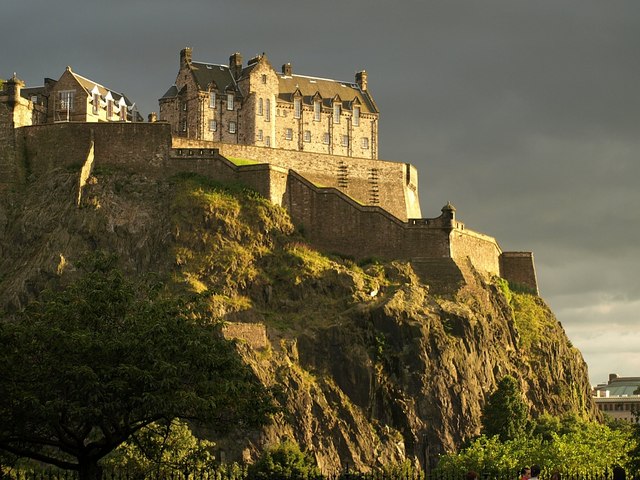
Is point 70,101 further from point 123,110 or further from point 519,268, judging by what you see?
point 519,268

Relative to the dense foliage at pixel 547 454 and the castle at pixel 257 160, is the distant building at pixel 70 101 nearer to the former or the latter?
the castle at pixel 257 160

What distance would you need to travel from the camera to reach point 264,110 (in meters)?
117

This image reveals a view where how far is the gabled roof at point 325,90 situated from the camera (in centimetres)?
12144

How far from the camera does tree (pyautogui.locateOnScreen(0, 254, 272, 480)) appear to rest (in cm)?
4200

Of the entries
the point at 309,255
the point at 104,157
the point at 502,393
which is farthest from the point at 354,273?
the point at 104,157

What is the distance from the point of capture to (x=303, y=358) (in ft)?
293

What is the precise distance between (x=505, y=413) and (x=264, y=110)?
137ft

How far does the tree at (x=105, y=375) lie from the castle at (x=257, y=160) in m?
52.2

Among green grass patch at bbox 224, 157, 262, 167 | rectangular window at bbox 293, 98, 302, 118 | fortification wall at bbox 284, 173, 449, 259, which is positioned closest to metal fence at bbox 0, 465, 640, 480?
fortification wall at bbox 284, 173, 449, 259

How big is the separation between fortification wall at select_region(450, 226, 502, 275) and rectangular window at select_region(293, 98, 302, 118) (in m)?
24.0

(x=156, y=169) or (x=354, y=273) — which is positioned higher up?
(x=156, y=169)

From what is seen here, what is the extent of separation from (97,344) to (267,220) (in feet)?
179

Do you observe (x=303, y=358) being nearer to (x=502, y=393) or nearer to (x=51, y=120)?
(x=502, y=393)

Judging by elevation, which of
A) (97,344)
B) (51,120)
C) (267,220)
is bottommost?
(97,344)
